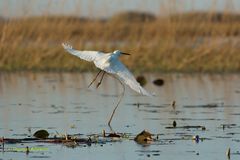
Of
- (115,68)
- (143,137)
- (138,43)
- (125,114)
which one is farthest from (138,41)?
(143,137)

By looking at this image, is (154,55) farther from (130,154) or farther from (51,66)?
(130,154)

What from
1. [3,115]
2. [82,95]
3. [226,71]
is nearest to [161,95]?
[82,95]

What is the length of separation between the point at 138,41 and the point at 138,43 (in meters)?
0.43

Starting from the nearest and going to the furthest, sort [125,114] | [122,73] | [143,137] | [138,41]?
[143,137] → [122,73] → [125,114] → [138,41]

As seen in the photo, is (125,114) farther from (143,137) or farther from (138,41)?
(138,41)

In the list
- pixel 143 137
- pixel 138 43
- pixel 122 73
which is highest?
pixel 138 43

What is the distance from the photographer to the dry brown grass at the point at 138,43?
53.9 feet

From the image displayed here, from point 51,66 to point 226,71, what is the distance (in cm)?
333

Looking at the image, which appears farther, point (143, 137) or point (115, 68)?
point (115, 68)

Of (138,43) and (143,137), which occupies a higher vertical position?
(138,43)

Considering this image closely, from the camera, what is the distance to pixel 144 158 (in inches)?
266

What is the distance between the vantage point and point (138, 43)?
16.8 meters

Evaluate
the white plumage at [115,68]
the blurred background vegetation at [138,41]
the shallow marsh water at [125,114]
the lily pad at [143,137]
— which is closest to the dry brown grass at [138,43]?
the blurred background vegetation at [138,41]

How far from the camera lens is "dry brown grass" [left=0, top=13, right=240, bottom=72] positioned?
53.9 feet
